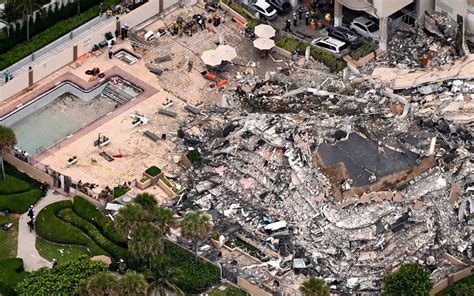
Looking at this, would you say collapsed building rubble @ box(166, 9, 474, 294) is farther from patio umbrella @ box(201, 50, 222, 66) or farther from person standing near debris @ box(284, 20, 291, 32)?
person standing near debris @ box(284, 20, 291, 32)

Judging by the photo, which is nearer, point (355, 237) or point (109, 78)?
point (355, 237)

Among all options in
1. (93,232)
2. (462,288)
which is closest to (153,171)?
(93,232)

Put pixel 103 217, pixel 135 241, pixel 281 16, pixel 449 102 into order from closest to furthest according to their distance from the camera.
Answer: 1. pixel 135 241
2. pixel 103 217
3. pixel 449 102
4. pixel 281 16

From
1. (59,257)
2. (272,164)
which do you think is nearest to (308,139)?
(272,164)

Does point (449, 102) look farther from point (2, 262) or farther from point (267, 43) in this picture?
point (2, 262)

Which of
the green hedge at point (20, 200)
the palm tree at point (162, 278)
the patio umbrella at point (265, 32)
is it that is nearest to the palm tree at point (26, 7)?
the green hedge at point (20, 200)

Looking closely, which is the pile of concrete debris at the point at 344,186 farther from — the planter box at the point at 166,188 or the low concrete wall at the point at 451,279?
the planter box at the point at 166,188

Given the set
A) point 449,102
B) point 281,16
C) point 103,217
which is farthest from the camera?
point 281,16
